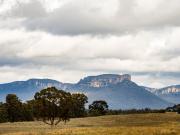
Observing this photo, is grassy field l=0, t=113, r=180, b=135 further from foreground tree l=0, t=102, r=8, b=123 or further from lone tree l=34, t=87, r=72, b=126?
foreground tree l=0, t=102, r=8, b=123

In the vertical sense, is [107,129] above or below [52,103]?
below

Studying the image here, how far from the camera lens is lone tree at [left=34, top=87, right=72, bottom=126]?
8975 cm

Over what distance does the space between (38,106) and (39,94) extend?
114 inches

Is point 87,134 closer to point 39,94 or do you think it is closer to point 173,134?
point 173,134

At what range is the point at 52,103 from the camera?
90812 mm

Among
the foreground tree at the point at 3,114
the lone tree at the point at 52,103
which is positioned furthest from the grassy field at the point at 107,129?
the foreground tree at the point at 3,114

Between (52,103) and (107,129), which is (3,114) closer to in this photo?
(52,103)

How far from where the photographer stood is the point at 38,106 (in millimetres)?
91000

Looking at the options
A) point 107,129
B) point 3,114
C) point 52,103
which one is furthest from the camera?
point 3,114

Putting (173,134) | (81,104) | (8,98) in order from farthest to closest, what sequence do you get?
(81,104), (8,98), (173,134)

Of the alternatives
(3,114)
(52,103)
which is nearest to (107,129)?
(52,103)

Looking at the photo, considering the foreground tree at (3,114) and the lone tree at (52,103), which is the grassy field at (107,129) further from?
the foreground tree at (3,114)

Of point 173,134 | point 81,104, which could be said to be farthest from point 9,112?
point 173,134

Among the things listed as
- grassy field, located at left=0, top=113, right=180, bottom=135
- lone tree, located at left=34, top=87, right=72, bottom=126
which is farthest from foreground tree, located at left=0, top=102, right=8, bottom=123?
lone tree, located at left=34, top=87, right=72, bottom=126
